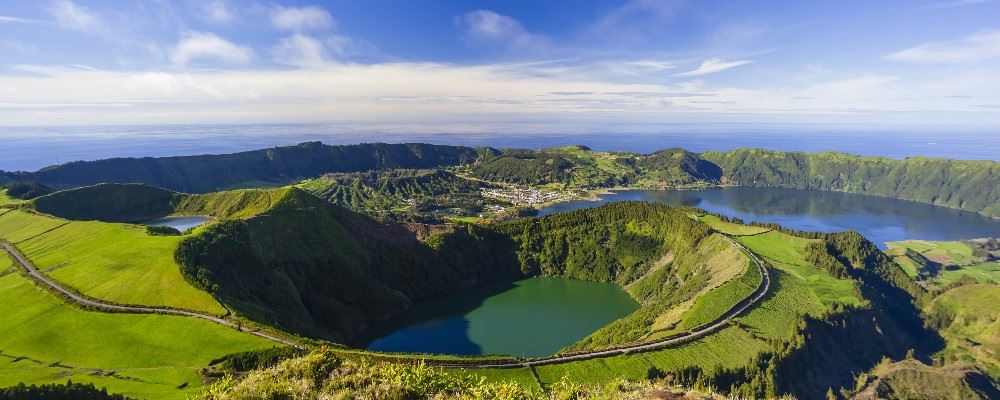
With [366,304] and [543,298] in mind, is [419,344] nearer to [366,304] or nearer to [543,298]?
[366,304]

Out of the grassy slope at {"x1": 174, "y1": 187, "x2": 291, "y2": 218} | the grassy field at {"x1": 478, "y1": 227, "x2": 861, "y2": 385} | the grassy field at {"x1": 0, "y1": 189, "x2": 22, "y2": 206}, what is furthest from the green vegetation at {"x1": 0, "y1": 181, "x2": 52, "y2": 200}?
the grassy field at {"x1": 478, "y1": 227, "x2": 861, "y2": 385}

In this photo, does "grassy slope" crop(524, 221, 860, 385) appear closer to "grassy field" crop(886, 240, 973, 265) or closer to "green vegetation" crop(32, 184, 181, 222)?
"grassy field" crop(886, 240, 973, 265)

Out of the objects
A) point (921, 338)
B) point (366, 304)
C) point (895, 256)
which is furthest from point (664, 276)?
point (895, 256)

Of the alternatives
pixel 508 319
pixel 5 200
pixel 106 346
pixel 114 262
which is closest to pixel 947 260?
pixel 508 319

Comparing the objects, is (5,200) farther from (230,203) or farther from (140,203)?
(230,203)

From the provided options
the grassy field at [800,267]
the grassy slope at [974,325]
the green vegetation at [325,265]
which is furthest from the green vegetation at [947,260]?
the green vegetation at [325,265]

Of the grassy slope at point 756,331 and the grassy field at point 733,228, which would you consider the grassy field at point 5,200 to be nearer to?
the grassy slope at point 756,331
